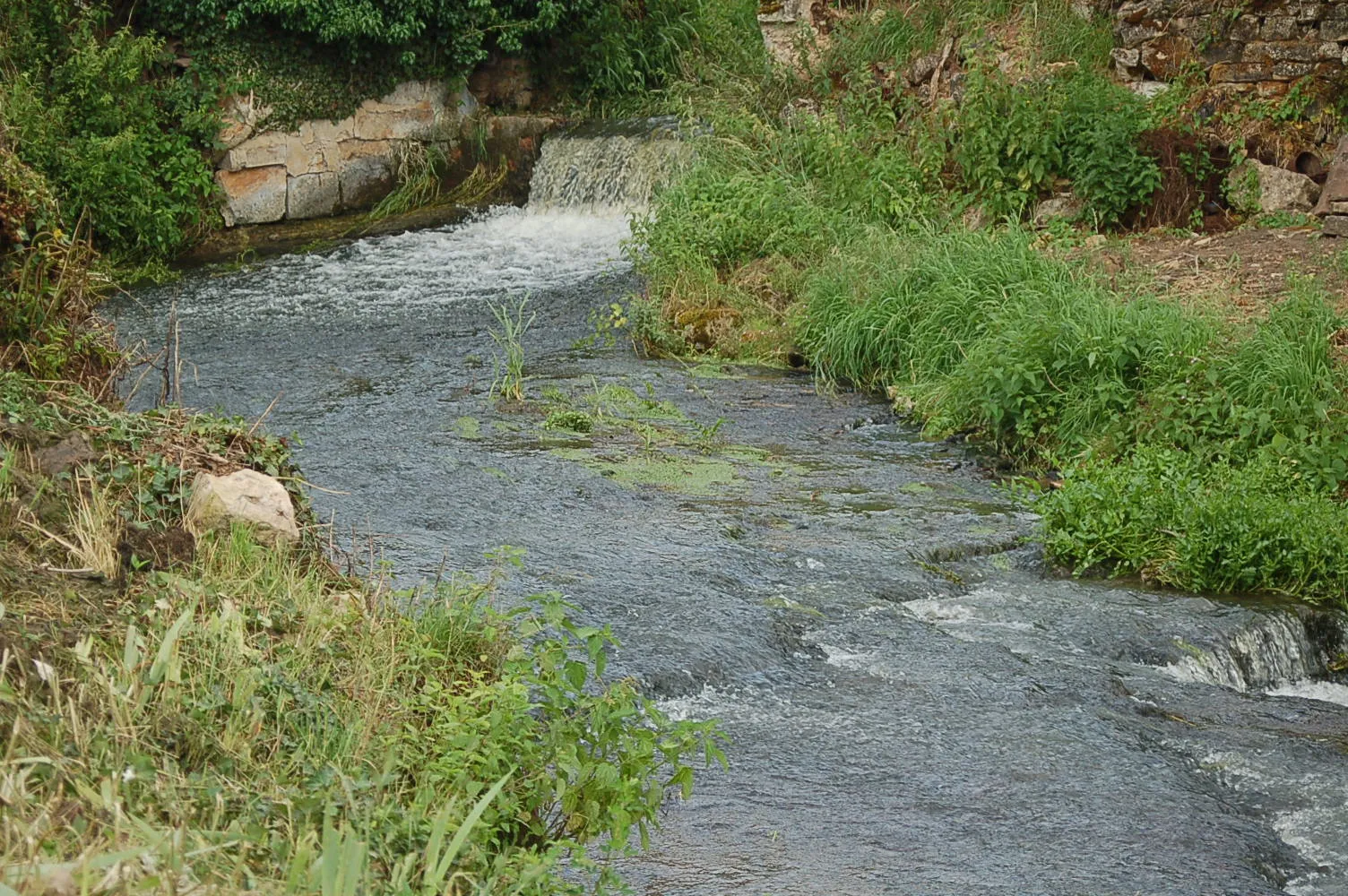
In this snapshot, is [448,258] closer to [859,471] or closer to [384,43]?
[384,43]

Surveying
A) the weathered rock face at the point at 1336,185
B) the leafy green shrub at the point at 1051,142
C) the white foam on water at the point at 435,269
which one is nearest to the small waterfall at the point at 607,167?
the white foam on water at the point at 435,269

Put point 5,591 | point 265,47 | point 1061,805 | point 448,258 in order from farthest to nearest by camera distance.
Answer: point 265,47 < point 448,258 < point 1061,805 < point 5,591

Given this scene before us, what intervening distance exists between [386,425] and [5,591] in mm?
5114

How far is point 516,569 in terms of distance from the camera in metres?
6.45

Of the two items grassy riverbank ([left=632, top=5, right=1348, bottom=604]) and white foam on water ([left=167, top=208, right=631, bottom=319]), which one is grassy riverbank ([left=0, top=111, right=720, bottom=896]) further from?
white foam on water ([left=167, top=208, right=631, bottom=319])

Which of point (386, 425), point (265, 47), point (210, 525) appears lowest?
point (386, 425)

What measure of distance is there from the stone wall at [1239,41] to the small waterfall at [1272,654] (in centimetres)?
670

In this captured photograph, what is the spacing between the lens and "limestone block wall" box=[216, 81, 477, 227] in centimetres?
1497

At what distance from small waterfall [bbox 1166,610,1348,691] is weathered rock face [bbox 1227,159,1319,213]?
5652 millimetres

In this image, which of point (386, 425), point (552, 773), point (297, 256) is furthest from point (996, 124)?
point (552, 773)

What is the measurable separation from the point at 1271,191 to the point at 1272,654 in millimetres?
6091

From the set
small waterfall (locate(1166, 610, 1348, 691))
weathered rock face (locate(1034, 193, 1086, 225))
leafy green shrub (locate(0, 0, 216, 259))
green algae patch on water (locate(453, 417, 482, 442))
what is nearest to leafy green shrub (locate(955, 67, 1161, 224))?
weathered rock face (locate(1034, 193, 1086, 225))

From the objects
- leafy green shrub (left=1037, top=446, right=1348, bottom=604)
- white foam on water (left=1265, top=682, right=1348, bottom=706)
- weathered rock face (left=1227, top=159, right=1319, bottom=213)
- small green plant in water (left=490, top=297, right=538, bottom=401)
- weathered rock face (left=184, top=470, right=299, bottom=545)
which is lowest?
white foam on water (left=1265, top=682, right=1348, bottom=706)

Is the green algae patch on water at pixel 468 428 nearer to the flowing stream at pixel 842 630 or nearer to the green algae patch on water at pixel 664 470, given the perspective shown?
the flowing stream at pixel 842 630
